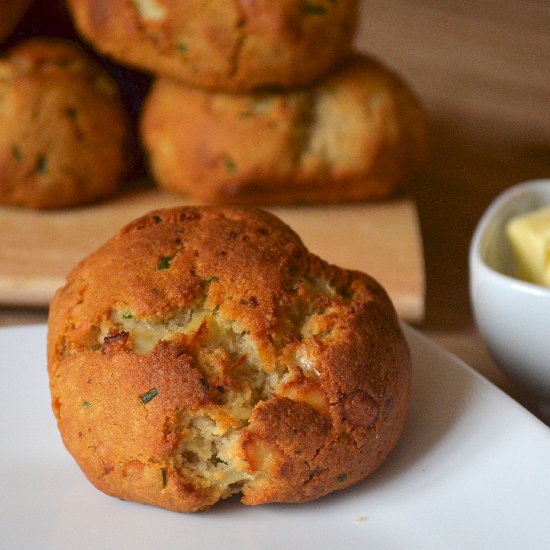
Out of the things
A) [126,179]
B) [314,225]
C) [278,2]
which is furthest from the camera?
[126,179]

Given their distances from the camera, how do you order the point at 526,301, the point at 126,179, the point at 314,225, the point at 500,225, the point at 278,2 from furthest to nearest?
the point at 126,179, the point at 314,225, the point at 278,2, the point at 500,225, the point at 526,301

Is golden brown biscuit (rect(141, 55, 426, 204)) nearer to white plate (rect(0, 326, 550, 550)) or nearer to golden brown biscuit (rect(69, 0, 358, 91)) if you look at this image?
golden brown biscuit (rect(69, 0, 358, 91))

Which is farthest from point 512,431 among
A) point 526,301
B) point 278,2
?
point 278,2

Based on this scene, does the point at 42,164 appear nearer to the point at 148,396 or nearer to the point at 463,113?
the point at 148,396

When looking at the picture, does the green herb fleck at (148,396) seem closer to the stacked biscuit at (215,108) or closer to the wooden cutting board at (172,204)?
the wooden cutting board at (172,204)

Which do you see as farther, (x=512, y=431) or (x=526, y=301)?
(x=526, y=301)

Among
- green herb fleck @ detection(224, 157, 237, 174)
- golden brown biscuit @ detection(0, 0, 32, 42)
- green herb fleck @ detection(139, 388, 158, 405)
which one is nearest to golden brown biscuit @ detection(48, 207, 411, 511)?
green herb fleck @ detection(139, 388, 158, 405)

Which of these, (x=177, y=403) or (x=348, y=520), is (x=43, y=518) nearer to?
(x=177, y=403)

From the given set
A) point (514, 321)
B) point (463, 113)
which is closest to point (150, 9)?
point (514, 321)
